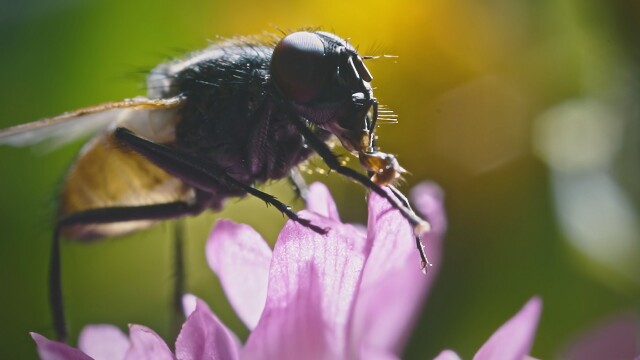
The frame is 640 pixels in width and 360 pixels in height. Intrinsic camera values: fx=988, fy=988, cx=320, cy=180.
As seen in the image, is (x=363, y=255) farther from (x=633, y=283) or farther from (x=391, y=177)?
(x=633, y=283)

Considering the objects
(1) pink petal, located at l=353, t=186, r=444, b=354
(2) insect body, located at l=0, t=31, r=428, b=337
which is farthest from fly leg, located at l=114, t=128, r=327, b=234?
(1) pink petal, located at l=353, t=186, r=444, b=354

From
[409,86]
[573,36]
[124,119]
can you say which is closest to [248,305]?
[124,119]

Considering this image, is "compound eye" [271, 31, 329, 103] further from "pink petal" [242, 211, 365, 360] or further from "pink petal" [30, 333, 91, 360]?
"pink petal" [30, 333, 91, 360]

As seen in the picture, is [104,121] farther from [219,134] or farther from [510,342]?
[510,342]

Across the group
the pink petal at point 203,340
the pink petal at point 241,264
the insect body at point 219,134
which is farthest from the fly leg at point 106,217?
the pink petal at point 203,340

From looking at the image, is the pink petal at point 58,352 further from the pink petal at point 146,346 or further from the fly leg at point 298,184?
the fly leg at point 298,184

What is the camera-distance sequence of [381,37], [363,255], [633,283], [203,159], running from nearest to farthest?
1. [363,255]
2. [203,159]
3. [633,283]
4. [381,37]
